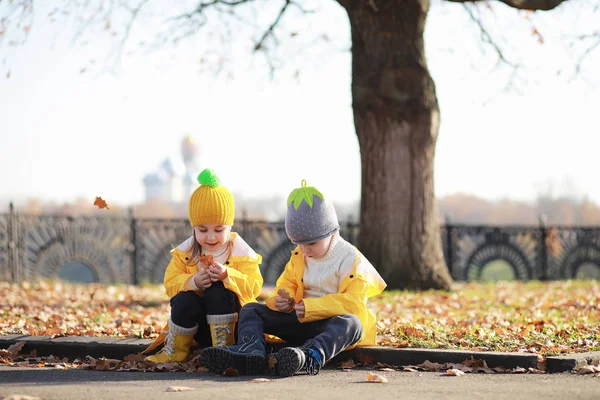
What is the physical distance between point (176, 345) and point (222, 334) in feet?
1.22

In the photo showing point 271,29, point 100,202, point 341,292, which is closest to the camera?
point 341,292

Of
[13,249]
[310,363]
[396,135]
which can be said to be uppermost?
[396,135]

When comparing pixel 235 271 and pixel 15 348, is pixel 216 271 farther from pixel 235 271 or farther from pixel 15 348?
pixel 15 348

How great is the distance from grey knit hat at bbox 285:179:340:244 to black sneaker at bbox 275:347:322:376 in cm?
73

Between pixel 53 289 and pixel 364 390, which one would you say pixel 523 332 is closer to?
pixel 364 390

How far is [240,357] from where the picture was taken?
5.57 m

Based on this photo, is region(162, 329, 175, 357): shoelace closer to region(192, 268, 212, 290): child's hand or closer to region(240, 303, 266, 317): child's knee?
region(192, 268, 212, 290): child's hand

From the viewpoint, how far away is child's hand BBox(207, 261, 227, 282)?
5855 millimetres

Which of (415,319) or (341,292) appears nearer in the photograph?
(341,292)

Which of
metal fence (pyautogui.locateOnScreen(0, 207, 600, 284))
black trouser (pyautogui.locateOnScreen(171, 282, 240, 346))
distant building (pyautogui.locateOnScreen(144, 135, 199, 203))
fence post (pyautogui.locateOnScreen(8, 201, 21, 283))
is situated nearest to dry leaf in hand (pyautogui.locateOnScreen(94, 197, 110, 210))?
black trouser (pyautogui.locateOnScreen(171, 282, 240, 346))

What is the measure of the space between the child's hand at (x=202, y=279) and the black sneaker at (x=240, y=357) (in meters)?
0.49

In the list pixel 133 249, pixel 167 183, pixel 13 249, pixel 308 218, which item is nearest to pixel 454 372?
pixel 308 218

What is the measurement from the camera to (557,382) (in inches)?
209

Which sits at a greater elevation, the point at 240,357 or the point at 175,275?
the point at 175,275
